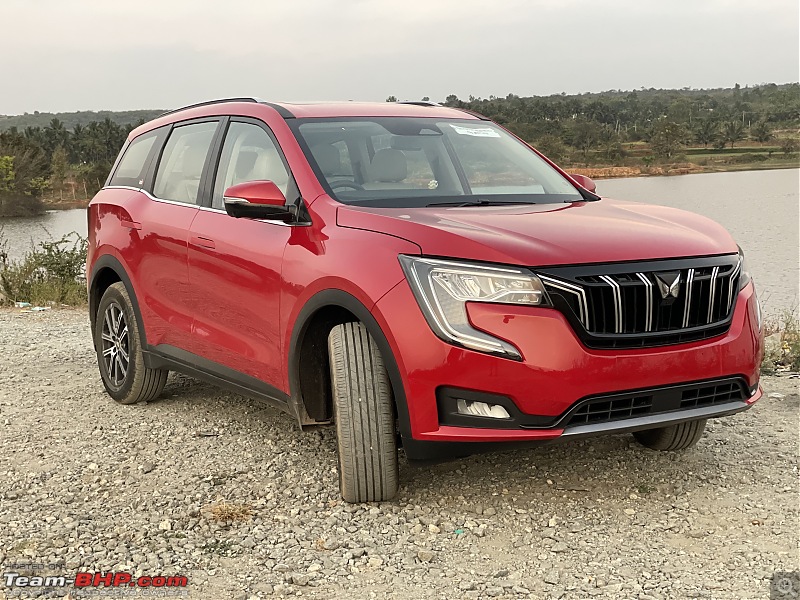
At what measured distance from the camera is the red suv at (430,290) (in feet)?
11.4

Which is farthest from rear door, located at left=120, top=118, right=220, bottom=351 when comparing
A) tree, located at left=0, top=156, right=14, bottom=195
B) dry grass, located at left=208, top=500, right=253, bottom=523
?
tree, located at left=0, top=156, right=14, bottom=195

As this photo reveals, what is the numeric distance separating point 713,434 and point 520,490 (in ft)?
5.10

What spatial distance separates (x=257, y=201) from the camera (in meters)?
4.13

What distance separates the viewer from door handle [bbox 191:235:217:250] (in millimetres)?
4816

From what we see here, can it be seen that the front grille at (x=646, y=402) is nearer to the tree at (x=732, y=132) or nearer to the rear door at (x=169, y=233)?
the rear door at (x=169, y=233)

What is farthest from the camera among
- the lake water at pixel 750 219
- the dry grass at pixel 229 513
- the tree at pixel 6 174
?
the tree at pixel 6 174

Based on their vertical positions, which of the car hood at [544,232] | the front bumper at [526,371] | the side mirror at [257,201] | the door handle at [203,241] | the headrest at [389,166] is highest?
the headrest at [389,166]

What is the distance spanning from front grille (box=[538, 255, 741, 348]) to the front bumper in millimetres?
52

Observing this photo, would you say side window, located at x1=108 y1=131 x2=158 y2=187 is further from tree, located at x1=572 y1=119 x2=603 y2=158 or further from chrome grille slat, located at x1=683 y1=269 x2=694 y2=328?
tree, located at x1=572 y1=119 x2=603 y2=158

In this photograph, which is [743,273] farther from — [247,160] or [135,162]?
[135,162]

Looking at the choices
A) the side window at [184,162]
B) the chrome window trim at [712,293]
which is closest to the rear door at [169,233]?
the side window at [184,162]

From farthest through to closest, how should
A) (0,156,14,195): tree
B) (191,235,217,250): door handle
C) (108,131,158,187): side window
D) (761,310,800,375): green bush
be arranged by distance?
(0,156,14,195): tree
(761,310,800,375): green bush
(108,131,158,187): side window
(191,235,217,250): door handle

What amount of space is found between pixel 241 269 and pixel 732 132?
1989 inches

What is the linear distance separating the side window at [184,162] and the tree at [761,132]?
50291 millimetres
